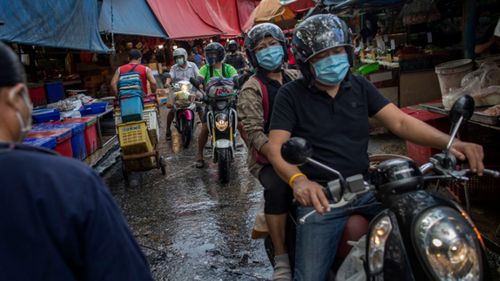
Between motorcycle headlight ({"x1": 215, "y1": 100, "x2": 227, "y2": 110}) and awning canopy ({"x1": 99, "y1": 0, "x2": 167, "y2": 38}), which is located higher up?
awning canopy ({"x1": 99, "y1": 0, "x2": 167, "y2": 38})

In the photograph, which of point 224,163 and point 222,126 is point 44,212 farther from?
point 222,126

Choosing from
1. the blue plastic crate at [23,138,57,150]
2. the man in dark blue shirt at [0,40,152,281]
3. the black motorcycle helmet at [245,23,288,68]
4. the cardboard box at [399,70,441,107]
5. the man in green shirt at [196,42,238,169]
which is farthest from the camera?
the cardboard box at [399,70,441,107]

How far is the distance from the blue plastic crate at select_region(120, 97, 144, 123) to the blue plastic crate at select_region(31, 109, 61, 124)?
1.55 m

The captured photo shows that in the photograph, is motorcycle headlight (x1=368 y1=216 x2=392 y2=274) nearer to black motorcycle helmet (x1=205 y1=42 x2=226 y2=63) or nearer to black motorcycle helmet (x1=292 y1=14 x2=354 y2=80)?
black motorcycle helmet (x1=292 y1=14 x2=354 y2=80)

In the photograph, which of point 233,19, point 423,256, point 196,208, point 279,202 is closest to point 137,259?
point 423,256

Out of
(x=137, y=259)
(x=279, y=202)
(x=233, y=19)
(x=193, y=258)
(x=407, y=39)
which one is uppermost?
(x=233, y=19)

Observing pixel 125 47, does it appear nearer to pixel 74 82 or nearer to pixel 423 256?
pixel 74 82

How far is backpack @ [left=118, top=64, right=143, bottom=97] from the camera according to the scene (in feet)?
23.7

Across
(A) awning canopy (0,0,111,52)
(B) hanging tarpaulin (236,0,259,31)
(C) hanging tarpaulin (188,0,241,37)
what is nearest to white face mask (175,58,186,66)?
(A) awning canopy (0,0,111,52)

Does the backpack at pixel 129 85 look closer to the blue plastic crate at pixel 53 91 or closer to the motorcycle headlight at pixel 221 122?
the motorcycle headlight at pixel 221 122

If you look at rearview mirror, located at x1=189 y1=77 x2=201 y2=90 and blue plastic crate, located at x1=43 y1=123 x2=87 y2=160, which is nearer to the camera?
blue plastic crate, located at x1=43 y1=123 x2=87 y2=160

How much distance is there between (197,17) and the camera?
19.7 metres

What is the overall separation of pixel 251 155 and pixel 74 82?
430 inches

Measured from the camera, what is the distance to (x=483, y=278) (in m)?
1.83
